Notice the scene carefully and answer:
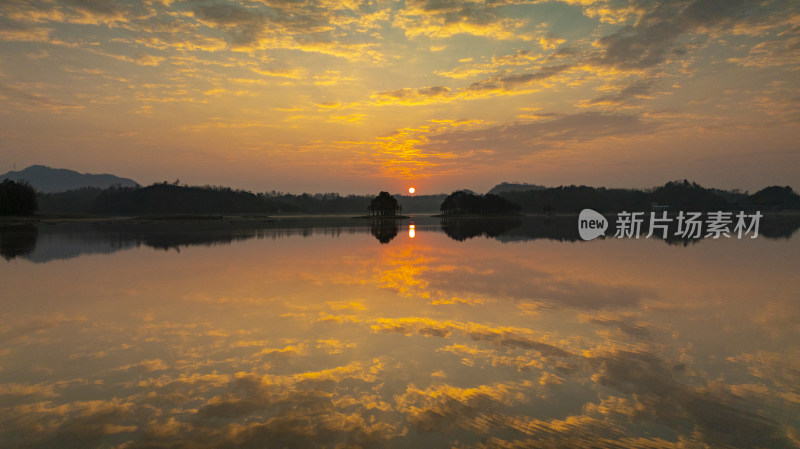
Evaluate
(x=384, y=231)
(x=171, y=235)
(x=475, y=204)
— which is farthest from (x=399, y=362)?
(x=475, y=204)

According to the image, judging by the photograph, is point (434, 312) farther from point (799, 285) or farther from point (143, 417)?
point (799, 285)

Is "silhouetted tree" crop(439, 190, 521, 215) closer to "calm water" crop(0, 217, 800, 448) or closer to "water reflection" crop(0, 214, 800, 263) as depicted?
"water reflection" crop(0, 214, 800, 263)

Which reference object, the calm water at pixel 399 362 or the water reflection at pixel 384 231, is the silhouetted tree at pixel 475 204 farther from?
the calm water at pixel 399 362

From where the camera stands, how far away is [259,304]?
1803 centimetres

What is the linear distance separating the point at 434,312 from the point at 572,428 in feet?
29.7

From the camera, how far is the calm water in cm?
777

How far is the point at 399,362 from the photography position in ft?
36.9

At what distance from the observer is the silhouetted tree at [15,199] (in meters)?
104

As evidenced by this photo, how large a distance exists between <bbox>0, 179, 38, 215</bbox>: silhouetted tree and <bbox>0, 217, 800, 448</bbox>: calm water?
11177 centimetres

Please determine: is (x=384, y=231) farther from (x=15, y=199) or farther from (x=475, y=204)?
(x=15, y=199)

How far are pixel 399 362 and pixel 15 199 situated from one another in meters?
139

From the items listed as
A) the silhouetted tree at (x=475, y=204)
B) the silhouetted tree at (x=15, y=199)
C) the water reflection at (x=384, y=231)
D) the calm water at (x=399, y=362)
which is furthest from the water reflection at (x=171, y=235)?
the silhouetted tree at (x=475, y=204)

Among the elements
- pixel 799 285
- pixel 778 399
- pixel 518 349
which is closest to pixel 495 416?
pixel 518 349

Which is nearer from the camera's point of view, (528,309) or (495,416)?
(495,416)
